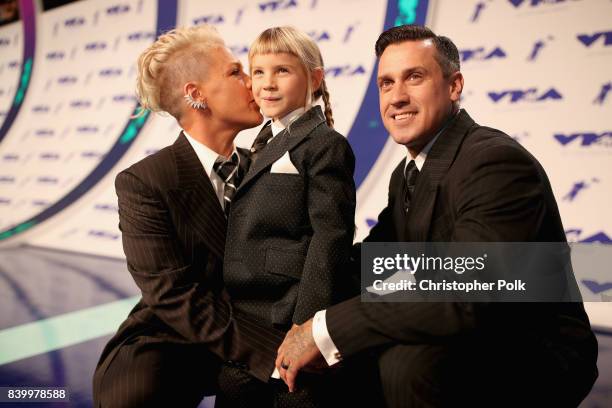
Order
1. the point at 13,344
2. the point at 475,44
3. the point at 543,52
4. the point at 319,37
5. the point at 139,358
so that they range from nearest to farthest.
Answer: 1. the point at 139,358
2. the point at 13,344
3. the point at 543,52
4. the point at 475,44
5. the point at 319,37

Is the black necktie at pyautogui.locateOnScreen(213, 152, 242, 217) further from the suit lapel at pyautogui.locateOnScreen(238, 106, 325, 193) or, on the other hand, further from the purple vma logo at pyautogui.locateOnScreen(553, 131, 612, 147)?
the purple vma logo at pyautogui.locateOnScreen(553, 131, 612, 147)

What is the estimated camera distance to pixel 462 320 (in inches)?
52.4

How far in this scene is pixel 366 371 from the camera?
1.57 metres

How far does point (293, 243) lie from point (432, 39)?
63 cm

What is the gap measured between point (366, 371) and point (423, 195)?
46cm

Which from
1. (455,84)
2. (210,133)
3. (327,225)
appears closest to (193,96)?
(210,133)

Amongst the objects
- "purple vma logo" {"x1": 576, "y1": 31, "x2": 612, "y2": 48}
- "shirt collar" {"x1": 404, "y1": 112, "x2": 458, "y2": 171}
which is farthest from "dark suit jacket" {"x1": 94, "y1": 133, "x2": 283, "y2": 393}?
"purple vma logo" {"x1": 576, "y1": 31, "x2": 612, "y2": 48}

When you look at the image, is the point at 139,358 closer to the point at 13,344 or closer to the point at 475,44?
the point at 13,344

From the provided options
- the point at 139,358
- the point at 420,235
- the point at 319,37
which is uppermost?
the point at 319,37

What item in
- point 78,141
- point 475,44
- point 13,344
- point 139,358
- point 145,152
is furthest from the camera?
point 78,141

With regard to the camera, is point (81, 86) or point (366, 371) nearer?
point (366, 371)

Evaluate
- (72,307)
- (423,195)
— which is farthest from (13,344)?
(423,195)

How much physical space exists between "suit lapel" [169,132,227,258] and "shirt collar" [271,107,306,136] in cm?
24

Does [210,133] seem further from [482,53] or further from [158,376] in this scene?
[482,53]
